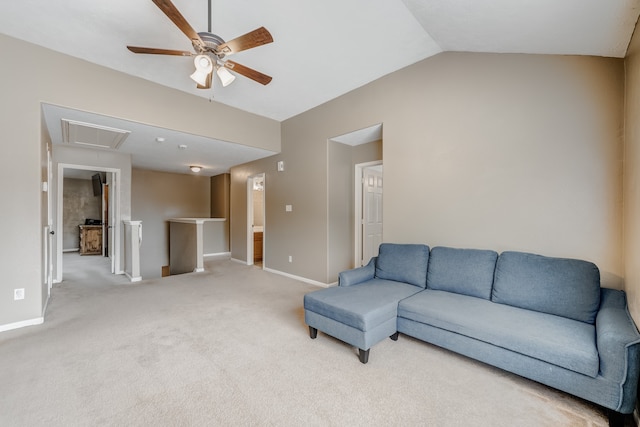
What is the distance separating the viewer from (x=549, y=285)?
2170 millimetres

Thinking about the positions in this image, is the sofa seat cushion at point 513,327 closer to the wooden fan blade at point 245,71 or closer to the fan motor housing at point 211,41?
the wooden fan blade at point 245,71

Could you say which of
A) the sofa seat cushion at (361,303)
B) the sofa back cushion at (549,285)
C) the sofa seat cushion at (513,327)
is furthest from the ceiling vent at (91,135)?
the sofa back cushion at (549,285)

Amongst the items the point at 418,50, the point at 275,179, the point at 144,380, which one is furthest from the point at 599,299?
the point at 275,179

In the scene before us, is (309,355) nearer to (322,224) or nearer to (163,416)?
(163,416)

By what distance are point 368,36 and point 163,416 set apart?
357cm

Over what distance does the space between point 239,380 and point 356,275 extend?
61.2 inches

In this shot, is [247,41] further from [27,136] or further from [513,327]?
[513,327]

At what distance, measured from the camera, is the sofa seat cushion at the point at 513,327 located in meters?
1.64

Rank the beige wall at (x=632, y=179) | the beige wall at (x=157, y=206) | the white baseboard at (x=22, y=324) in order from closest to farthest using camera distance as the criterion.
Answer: the beige wall at (x=632, y=179) → the white baseboard at (x=22, y=324) → the beige wall at (x=157, y=206)

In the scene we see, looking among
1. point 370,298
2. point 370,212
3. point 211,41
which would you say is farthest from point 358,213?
point 211,41

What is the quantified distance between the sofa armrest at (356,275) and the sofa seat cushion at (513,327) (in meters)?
0.65

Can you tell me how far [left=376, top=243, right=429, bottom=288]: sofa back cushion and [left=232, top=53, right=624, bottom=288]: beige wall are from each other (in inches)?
12.3

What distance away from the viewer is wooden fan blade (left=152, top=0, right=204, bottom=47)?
1.75m

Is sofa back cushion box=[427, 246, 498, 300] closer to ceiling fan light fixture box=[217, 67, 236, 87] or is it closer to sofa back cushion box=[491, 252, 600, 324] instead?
sofa back cushion box=[491, 252, 600, 324]
